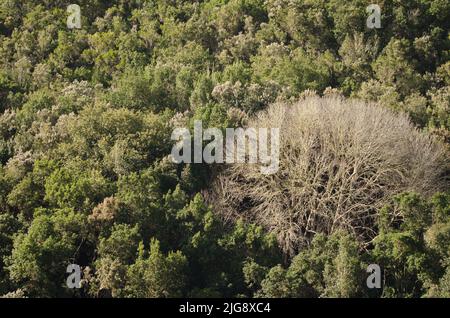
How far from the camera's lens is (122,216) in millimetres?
47000

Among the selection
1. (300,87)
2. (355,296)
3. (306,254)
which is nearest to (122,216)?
(306,254)

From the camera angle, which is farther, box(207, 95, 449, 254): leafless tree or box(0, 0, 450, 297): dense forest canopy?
box(207, 95, 449, 254): leafless tree

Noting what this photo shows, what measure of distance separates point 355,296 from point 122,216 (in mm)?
13967

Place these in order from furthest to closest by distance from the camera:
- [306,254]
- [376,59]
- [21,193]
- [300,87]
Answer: [376,59]
[300,87]
[21,193]
[306,254]

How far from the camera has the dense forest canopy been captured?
44.0m

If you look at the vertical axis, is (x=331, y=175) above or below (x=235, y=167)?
below

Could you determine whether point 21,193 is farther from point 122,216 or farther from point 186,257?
point 186,257

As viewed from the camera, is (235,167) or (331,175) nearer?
(331,175)

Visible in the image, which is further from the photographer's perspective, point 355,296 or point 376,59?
point 376,59

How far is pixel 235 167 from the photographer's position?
50.7 meters

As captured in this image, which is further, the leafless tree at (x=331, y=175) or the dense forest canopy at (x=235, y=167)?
the leafless tree at (x=331, y=175)

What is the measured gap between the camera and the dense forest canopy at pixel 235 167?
44031 millimetres

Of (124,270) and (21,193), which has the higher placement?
(21,193)
